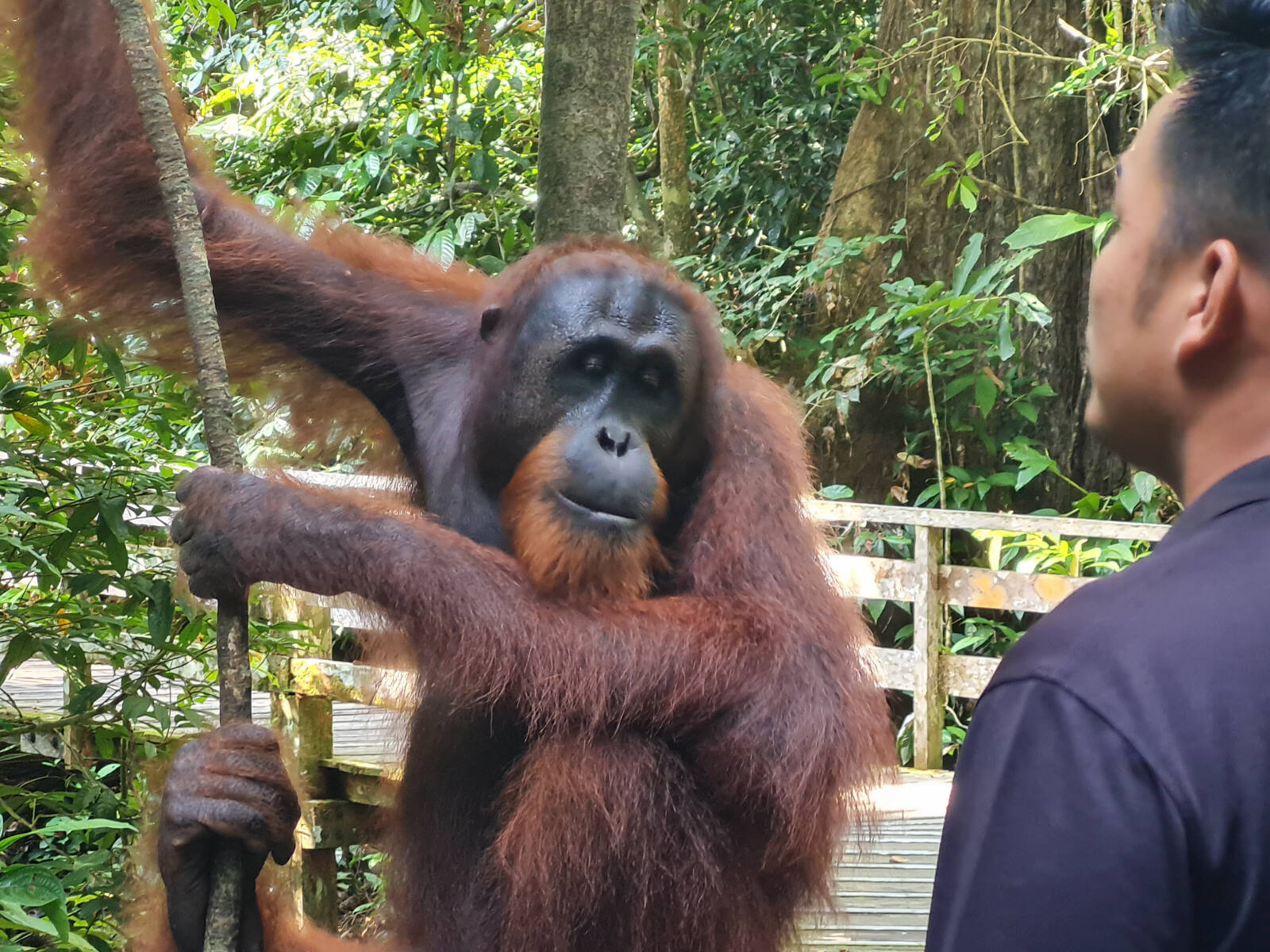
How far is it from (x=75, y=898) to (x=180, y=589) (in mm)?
795

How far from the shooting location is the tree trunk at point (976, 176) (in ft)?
23.4

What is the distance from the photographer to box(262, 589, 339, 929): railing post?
15.7 feet

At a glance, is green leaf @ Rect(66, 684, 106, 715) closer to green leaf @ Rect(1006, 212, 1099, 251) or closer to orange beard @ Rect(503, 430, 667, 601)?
orange beard @ Rect(503, 430, 667, 601)

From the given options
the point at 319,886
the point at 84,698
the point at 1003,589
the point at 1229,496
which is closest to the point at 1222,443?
the point at 1229,496

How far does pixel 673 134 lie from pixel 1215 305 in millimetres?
6910

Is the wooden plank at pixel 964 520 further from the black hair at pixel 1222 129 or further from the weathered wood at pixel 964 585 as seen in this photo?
the black hair at pixel 1222 129

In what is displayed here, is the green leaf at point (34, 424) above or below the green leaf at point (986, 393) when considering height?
below

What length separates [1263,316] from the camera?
3.27 feet

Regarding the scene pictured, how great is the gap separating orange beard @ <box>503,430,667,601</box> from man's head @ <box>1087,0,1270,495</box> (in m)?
1.19

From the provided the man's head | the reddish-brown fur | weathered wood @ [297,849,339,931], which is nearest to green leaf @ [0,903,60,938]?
the reddish-brown fur

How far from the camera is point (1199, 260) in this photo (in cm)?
104

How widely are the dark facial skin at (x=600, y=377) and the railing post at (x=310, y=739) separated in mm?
2582

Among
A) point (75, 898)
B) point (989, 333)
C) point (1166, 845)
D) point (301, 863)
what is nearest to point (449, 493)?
point (75, 898)

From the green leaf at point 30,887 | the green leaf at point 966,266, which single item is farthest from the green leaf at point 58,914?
the green leaf at point 966,266
